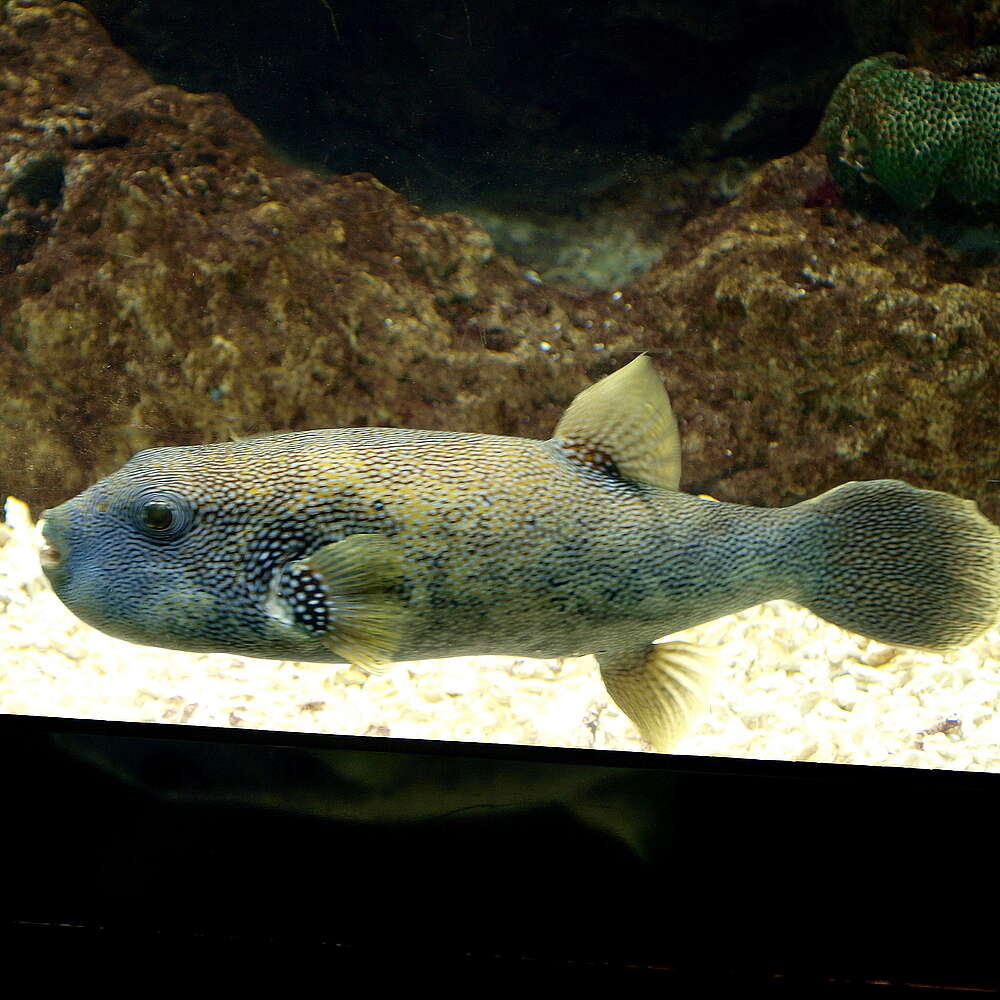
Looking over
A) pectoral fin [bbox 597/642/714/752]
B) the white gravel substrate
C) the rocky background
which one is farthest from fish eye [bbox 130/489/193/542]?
the rocky background

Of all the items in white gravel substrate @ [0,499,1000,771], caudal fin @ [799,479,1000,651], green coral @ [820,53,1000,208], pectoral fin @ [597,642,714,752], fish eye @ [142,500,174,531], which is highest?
green coral @ [820,53,1000,208]

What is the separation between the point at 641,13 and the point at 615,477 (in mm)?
2386

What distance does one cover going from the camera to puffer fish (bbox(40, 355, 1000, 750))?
1.55 m

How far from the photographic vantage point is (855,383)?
3064mm

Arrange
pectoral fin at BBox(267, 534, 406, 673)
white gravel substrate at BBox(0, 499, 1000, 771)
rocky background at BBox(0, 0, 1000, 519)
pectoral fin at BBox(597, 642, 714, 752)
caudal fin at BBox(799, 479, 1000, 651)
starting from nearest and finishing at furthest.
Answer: pectoral fin at BBox(267, 534, 406, 673) < caudal fin at BBox(799, 479, 1000, 651) < pectoral fin at BBox(597, 642, 714, 752) < white gravel substrate at BBox(0, 499, 1000, 771) < rocky background at BBox(0, 0, 1000, 519)

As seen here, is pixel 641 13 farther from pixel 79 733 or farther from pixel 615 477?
pixel 79 733

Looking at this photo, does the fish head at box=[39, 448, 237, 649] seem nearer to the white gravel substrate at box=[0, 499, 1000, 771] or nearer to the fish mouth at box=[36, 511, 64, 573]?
the fish mouth at box=[36, 511, 64, 573]

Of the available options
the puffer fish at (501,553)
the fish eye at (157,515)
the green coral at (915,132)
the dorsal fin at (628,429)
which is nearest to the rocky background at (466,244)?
the green coral at (915,132)

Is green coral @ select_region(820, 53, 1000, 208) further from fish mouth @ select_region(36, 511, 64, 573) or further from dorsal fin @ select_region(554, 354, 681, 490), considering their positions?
fish mouth @ select_region(36, 511, 64, 573)

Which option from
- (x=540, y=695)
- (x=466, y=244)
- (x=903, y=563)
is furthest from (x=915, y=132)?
(x=540, y=695)

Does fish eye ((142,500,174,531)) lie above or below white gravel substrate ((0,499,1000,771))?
above

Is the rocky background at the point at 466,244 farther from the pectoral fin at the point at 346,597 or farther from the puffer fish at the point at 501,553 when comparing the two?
the pectoral fin at the point at 346,597

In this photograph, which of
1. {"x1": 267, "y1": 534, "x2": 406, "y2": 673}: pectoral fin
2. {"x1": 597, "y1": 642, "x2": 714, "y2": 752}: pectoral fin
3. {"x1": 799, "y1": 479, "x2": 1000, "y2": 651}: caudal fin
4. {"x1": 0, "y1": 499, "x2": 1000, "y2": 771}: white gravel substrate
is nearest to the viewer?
{"x1": 267, "y1": 534, "x2": 406, "y2": 673}: pectoral fin

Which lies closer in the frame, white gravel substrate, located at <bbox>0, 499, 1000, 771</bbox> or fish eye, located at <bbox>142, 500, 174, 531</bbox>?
fish eye, located at <bbox>142, 500, 174, 531</bbox>
